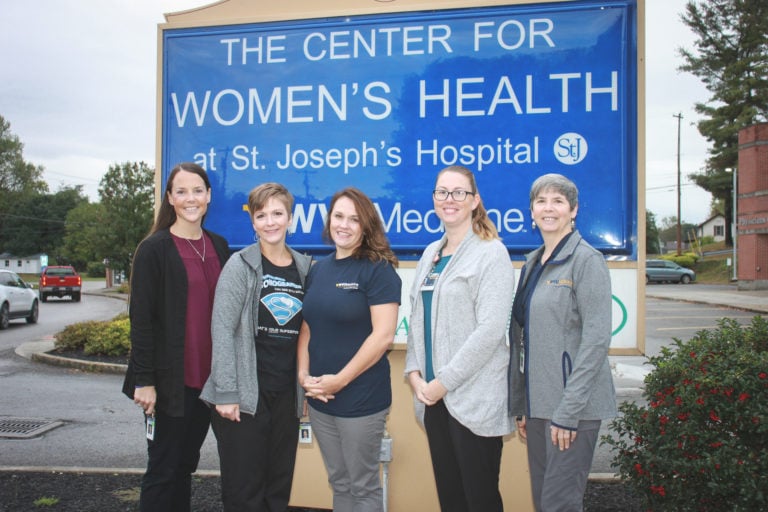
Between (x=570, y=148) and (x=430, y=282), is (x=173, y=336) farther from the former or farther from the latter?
(x=570, y=148)

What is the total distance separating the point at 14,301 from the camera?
1603 cm

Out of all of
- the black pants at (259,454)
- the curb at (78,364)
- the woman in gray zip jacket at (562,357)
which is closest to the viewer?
the woman in gray zip jacket at (562,357)

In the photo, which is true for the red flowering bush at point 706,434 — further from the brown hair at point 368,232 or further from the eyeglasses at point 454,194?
the brown hair at point 368,232

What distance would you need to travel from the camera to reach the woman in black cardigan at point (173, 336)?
2801 mm

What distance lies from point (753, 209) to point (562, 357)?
108 feet

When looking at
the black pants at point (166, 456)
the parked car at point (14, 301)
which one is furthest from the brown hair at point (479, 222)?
the parked car at point (14, 301)

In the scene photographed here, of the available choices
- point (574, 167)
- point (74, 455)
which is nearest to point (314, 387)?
point (574, 167)

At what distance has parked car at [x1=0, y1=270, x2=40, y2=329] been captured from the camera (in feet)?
50.9

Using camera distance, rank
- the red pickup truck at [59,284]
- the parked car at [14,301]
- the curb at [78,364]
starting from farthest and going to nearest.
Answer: the red pickup truck at [59,284]
the parked car at [14,301]
the curb at [78,364]

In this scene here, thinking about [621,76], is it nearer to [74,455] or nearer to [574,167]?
[574,167]

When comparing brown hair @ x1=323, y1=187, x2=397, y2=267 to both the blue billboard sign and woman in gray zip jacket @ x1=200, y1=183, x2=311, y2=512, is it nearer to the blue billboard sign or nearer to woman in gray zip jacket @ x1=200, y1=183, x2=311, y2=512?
woman in gray zip jacket @ x1=200, y1=183, x2=311, y2=512

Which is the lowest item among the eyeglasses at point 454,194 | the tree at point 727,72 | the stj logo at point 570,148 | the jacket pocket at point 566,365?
the jacket pocket at point 566,365

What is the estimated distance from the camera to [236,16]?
400cm

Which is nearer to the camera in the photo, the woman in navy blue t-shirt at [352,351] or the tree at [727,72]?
the woman in navy blue t-shirt at [352,351]
